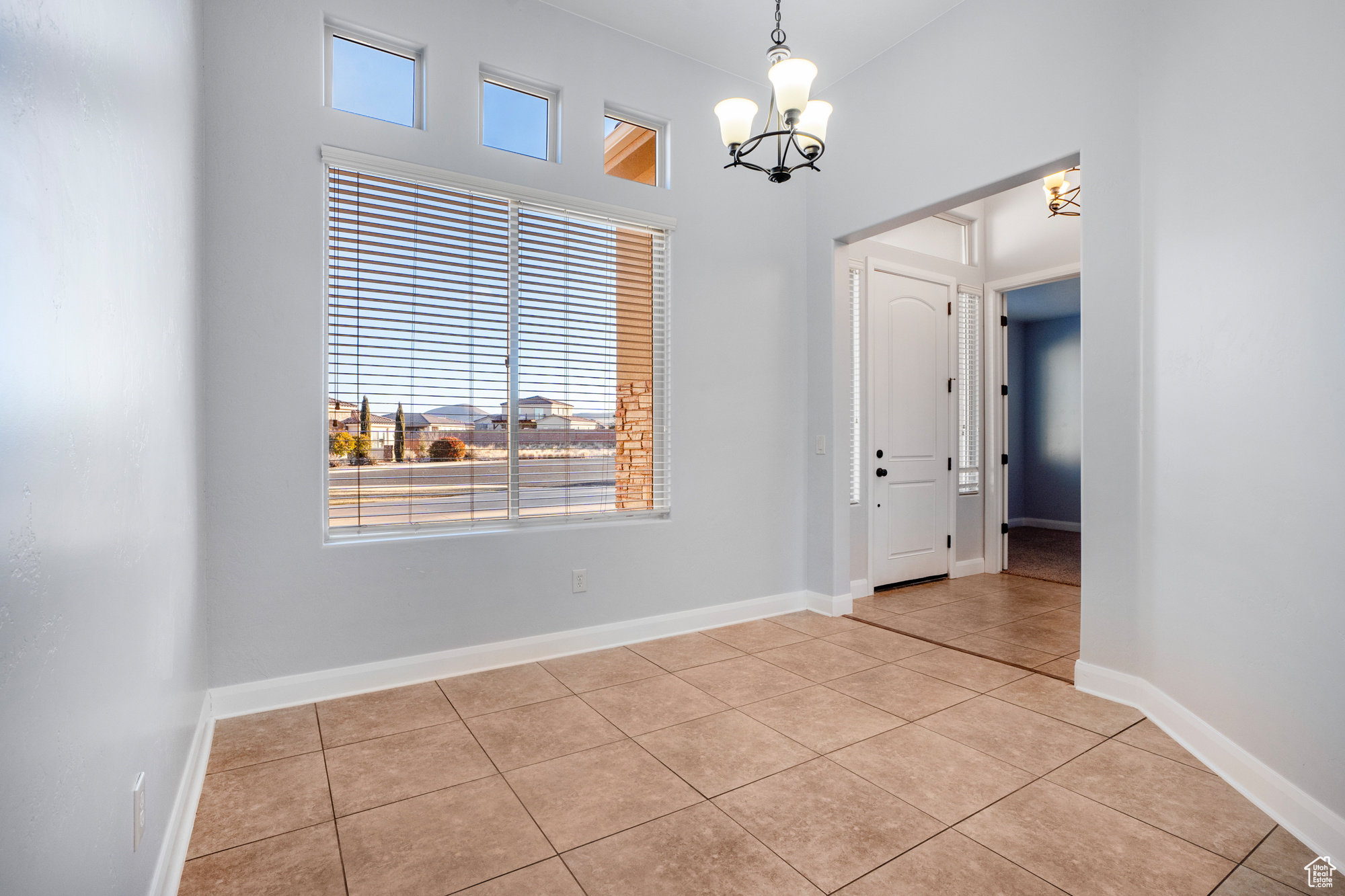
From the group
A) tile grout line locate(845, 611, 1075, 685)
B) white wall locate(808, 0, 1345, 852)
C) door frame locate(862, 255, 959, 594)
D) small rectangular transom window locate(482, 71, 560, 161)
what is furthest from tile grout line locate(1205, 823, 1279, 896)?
small rectangular transom window locate(482, 71, 560, 161)

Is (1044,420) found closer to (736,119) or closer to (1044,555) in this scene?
(1044,555)

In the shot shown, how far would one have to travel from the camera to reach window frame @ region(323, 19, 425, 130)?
2904 mm

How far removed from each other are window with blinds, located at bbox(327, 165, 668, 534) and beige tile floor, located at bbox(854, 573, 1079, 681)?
1752 millimetres

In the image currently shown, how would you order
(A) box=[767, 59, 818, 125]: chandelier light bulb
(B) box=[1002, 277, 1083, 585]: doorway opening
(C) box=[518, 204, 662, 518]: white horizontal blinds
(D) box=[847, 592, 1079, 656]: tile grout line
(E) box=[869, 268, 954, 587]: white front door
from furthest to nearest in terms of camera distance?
(B) box=[1002, 277, 1083, 585]: doorway opening, (E) box=[869, 268, 954, 587]: white front door, (D) box=[847, 592, 1079, 656]: tile grout line, (C) box=[518, 204, 662, 518]: white horizontal blinds, (A) box=[767, 59, 818, 125]: chandelier light bulb

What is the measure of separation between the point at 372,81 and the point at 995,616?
14.9 feet

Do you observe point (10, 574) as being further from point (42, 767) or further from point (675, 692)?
point (675, 692)

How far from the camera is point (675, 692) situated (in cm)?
296

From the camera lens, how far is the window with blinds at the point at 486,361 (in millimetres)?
2955

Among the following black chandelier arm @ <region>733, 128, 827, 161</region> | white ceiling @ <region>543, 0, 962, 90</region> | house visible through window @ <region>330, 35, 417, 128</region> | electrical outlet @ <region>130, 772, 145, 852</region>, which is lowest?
electrical outlet @ <region>130, 772, 145, 852</region>

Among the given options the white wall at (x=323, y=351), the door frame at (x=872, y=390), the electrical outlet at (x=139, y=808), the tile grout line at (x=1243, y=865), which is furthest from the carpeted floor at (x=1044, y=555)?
the electrical outlet at (x=139, y=808)

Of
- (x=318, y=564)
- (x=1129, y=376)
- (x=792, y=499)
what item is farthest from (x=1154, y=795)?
(x=318, y=564)

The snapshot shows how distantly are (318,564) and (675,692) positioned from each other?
1662mm

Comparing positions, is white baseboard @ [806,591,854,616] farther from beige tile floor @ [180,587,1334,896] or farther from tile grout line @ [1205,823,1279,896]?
tile grout line @ [1205,823,1279,896]

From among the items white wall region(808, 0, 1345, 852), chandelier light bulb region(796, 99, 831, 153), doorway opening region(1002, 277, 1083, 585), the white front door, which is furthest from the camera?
doorway opening region(1002, 277, 1083, 585)
